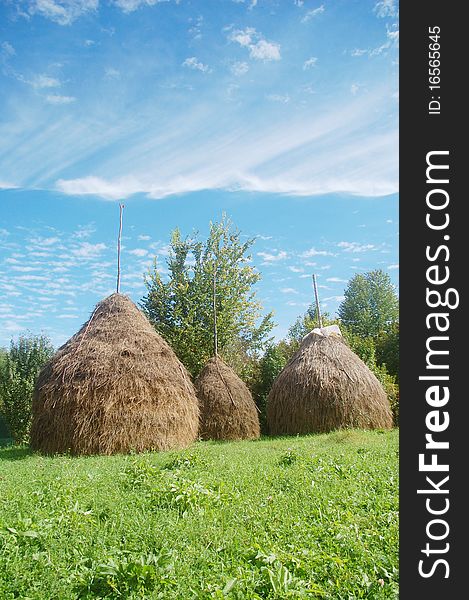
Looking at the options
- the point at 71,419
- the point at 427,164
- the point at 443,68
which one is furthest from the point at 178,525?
the point at 71,419

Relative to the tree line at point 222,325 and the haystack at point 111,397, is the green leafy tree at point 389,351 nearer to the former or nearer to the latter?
the tree line at point 222,325

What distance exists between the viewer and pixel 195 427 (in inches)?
500

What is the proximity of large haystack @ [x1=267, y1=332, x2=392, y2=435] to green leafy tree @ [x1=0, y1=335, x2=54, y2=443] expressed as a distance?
7591 millimetres

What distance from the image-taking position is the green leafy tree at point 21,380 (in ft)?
55.5

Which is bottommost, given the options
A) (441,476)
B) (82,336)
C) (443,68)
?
(441,476)

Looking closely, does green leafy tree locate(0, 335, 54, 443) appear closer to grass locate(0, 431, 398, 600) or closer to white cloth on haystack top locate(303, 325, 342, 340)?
white cloth on haystack top locate(303, 325, 342, 340)

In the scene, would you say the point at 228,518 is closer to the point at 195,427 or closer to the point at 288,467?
the point at 288,467

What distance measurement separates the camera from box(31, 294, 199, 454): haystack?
36.4ft

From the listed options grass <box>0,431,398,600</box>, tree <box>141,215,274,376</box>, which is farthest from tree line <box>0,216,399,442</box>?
grass <box>0,431,398,600</box>

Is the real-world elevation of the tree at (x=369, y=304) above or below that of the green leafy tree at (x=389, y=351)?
above

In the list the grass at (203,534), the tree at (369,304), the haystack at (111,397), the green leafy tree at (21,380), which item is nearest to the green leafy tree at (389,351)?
the tree at (369,304)

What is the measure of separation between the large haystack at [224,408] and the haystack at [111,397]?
235 centimetres

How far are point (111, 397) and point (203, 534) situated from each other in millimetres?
6989

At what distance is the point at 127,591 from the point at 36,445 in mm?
8859
